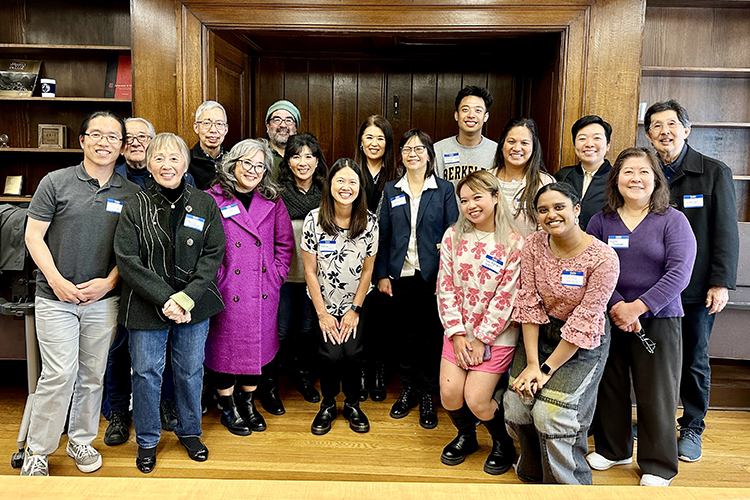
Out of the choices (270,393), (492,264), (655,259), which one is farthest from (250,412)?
(655,259)

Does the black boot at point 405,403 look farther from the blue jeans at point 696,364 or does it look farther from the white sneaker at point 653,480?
the blue jeans at point 696,364

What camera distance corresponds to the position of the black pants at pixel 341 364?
2689 mm

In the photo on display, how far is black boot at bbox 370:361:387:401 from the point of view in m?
3.16

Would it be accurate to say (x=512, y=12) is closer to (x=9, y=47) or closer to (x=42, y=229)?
(x=42, y=229)

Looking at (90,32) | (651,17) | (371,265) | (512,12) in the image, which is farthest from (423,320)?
(90,32)

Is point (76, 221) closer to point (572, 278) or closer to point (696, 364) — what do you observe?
point (572, 278)

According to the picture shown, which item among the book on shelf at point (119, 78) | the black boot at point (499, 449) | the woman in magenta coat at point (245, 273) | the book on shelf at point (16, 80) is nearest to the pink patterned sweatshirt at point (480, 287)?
the black boot at point (499, 449)

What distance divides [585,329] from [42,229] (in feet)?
7.31

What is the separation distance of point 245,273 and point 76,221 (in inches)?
29.8

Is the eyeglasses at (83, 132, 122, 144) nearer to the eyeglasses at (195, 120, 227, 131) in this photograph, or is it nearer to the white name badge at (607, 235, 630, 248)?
the eyeglasses at (195, 120, 227, 131)

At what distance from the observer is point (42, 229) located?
7.18 feet

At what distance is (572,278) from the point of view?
209cm

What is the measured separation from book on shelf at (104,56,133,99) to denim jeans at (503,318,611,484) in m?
3.25

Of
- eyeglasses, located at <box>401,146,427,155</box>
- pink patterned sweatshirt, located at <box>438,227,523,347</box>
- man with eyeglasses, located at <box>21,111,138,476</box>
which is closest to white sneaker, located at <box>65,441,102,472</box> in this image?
man with eyeglasses, located at <box>21,111,138,476</box>
